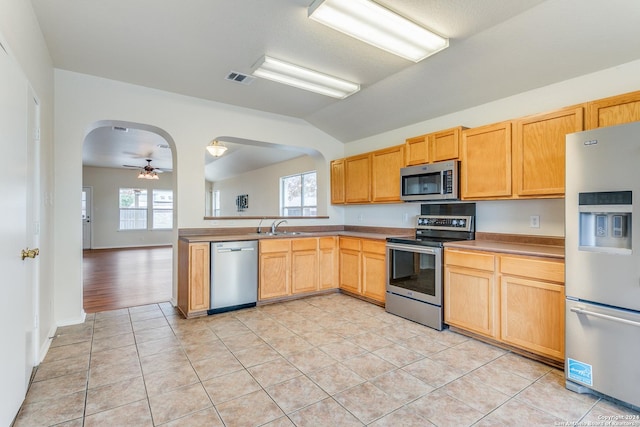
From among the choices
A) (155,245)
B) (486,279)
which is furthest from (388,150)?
(155,245)

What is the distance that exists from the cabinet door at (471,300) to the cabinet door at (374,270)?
859 mm

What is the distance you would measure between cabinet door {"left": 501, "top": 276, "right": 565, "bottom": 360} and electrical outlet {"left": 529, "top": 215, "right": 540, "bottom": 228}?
0.74m

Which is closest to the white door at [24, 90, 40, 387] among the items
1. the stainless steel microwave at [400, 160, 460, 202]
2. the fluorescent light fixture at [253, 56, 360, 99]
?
the fluorescent light fixture at [253, 56, 360, 99]

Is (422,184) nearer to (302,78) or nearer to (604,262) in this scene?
(302,78)

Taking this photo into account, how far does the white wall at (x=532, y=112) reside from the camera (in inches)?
104

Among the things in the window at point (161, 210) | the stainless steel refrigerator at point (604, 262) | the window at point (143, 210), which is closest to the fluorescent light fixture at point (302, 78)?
the stainless steel refrigerator at point (604, 262)

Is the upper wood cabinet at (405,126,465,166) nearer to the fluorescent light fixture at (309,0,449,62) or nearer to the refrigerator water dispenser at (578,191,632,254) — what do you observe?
the fluorescent light fixture at (309,0,449,62)

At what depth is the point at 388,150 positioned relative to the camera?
425 centimetres

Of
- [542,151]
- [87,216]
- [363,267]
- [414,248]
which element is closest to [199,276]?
[363,267]

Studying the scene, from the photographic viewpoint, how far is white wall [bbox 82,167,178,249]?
9938mm

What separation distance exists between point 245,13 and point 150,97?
6.46ft

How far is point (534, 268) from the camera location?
251 cm

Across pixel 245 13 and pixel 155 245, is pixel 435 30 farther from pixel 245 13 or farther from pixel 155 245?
pixel 155 245

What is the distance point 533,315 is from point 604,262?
29.6 inches
